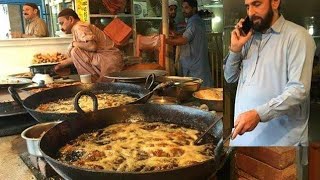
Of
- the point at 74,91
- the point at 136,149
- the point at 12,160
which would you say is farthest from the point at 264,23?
the point at 74,91

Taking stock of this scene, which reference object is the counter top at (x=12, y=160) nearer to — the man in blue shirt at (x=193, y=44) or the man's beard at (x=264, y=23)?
the man's beard at (x=264, y=23)

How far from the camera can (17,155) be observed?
4.52 ft

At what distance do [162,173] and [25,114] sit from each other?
1257 millimetres

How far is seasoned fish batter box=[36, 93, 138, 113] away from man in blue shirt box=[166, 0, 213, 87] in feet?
6.30

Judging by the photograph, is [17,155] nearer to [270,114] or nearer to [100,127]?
[100,127]

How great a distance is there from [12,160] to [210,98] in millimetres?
1114

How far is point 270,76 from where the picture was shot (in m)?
1.03

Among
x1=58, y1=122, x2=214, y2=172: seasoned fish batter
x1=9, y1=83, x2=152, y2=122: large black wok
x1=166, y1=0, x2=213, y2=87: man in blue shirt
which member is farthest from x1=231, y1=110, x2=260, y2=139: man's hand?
x1=166, y1=0, x2=213, y2=87: man in blue shirt

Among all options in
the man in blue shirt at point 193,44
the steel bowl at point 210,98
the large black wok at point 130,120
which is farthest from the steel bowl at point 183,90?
the man in blue shirt at point 193,44

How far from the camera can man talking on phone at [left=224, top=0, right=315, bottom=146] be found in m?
0.92

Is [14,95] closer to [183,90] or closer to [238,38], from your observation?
[183,90]

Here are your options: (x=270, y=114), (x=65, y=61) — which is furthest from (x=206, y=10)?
(x=270, y=114)

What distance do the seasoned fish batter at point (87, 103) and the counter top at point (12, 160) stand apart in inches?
9.3

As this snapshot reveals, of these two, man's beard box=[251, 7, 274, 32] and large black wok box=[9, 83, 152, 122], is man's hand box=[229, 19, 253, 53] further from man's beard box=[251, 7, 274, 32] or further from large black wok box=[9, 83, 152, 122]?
large black wok box=[9, 83, 152, 122]
